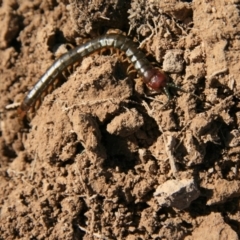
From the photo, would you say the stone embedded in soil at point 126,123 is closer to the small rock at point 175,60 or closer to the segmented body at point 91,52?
the segmented body at point 91,52

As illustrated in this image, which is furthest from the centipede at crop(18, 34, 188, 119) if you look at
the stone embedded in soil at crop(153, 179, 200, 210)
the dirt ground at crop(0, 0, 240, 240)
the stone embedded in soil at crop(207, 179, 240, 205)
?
the stone embedded in soil at crop(207, 179, 240, 205)

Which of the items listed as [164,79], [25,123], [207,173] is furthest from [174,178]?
[25,123]

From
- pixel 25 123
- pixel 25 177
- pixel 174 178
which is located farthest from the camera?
pixel 25 123

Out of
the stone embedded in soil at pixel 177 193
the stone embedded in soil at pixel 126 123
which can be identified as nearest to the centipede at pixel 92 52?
the stone embedded in soil at pixel 126 123

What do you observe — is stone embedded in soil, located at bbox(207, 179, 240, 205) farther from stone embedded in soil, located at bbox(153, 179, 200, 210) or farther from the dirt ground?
stone embedded in soil, located at bbox(153, 179, 200, 210)

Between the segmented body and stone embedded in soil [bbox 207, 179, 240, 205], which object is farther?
the segmented body

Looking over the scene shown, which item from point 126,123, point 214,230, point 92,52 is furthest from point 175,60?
point 214,230

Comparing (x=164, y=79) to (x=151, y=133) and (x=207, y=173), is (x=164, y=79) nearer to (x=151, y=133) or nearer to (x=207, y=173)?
(x=151, y=133)

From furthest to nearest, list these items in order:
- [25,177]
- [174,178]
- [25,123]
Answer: [25,123] < [25,177] < [174,178]

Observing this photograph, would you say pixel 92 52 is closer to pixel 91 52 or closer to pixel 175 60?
pixel 91 52
